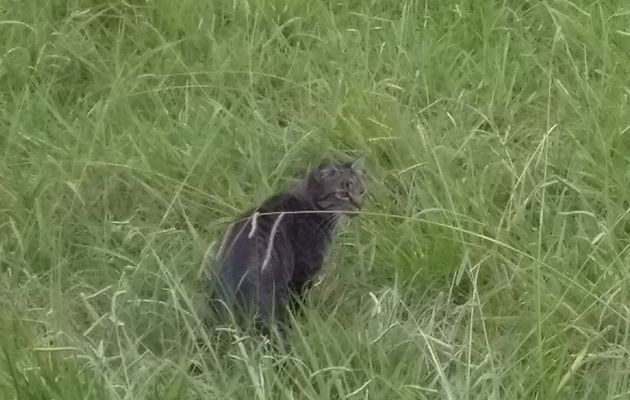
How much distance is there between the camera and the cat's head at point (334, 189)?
182 cm

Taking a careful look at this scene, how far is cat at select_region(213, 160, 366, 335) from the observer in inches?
65.6

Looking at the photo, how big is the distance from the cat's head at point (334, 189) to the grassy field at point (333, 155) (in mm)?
102

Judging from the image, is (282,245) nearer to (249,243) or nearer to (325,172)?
(249,243)

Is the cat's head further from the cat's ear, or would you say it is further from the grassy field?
the grassy field

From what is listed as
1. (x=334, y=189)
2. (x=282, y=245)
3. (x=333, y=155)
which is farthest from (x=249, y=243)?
(x=333, y=155)

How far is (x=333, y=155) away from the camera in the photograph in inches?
84.0

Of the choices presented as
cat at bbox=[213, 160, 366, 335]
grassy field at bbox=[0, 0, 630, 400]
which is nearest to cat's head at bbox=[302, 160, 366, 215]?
cat at bbox=[213, 160, 366, 335]

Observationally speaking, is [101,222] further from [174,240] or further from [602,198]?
[602,198]

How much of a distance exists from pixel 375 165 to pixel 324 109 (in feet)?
0.77

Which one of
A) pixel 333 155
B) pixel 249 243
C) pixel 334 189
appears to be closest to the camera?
pixel 249 243

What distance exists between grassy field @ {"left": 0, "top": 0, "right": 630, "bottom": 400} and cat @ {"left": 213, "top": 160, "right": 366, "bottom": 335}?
55 millimetres

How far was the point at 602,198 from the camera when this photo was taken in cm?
196

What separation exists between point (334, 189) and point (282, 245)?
159mm

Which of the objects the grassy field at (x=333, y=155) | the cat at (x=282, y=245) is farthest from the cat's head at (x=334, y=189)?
the grassy field at (x=333, y=155)
